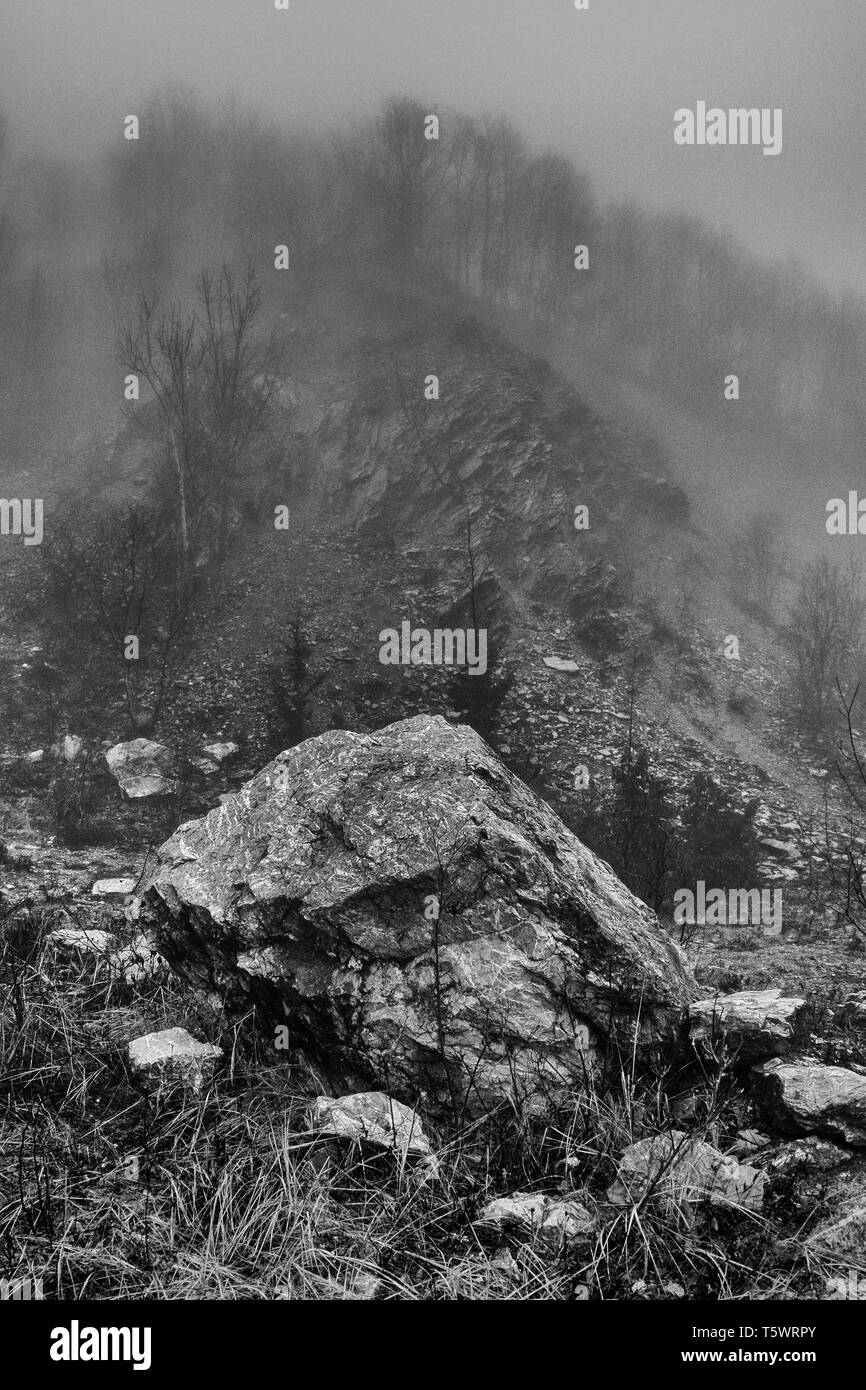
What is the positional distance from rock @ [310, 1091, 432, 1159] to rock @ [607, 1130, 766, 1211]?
2.45ft

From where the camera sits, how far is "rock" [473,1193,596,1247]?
275 cm

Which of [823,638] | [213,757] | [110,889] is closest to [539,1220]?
[110,889]

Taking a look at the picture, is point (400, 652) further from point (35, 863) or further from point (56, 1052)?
point (56, 1052)

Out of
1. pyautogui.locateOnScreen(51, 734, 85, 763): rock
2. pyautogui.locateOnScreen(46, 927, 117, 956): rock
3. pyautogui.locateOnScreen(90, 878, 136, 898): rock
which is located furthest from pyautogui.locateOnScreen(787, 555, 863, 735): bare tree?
pyautogui.locateOnScreen(46, 927, 117, 956): rock

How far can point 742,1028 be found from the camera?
3738 mm

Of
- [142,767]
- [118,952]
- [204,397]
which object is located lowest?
[142,767]

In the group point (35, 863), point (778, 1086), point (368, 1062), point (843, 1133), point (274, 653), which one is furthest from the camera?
point (274, 653)

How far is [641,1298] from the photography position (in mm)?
2592

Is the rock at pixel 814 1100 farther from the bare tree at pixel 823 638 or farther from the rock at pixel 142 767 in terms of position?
the bare tree at pixel 823 638

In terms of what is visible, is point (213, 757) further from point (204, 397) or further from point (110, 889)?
point (204, 397)

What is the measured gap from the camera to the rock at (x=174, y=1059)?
136 inches

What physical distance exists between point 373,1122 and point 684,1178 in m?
1.17
